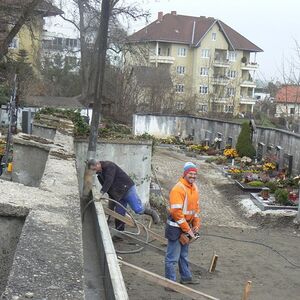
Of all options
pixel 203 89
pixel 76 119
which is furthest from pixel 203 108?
pixel 76 119

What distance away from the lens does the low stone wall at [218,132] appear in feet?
75.7

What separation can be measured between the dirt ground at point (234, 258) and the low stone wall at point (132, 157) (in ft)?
3.63

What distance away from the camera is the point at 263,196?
56.0ft

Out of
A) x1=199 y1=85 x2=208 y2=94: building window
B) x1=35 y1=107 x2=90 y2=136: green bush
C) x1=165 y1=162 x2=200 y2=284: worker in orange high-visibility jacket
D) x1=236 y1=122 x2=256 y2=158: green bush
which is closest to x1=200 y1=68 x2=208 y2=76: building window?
x1=199 y1=85 x2=208 y2=94: building window

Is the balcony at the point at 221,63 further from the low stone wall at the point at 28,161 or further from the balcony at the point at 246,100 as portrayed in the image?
the low stone wall at the point at 28,161

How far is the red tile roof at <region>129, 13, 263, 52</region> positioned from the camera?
70938 millimetres

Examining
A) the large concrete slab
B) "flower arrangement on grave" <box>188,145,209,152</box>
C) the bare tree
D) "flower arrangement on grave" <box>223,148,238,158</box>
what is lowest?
"flower arrangement on grave" <box>188,145,209,152</box>

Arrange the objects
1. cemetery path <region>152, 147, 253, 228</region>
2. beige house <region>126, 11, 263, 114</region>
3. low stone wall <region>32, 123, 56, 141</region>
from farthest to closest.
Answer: beige house <region>126, 11, 263, 114</region> → cemetery path <region>152, 147, 253, 228</region> → low stone wall <region>32, 123, 56, 141</region>

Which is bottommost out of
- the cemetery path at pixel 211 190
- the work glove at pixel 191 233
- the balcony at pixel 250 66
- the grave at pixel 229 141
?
the cemetery path at pixel 211 190

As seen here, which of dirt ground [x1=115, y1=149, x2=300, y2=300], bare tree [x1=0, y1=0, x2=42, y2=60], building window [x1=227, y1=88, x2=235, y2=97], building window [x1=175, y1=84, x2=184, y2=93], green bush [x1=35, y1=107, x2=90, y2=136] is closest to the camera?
dirt ground [x1=115, y1=149, x2=300, y2=300]

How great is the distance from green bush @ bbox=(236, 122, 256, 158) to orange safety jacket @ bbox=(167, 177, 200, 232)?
20161 mm

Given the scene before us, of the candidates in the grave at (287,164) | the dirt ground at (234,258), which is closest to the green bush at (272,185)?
the dirt ground at (234,258)

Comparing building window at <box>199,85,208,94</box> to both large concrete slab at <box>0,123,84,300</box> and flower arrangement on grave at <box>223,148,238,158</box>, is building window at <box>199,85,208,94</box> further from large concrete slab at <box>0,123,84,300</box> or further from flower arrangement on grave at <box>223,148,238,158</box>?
large concrete slab at <box>0,123,84,300</box>

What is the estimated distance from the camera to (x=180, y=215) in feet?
24.1
